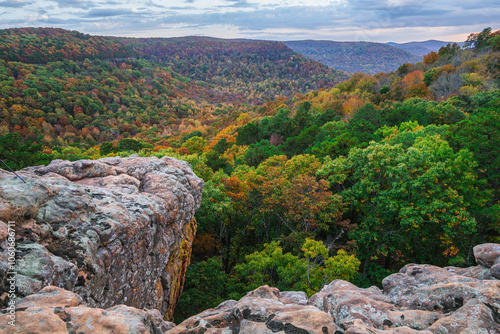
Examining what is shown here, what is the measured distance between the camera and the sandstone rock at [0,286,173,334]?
4449 mm

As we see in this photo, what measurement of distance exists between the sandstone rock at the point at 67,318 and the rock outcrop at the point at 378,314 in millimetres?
1052

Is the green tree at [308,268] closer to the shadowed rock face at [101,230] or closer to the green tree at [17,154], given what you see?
the shadowed rock face at [101,230]

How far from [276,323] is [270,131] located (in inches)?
2073

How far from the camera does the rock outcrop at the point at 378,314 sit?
18.0 feet

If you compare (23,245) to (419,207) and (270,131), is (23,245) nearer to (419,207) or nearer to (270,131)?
(419,207)

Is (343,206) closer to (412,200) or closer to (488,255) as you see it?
(412,200)

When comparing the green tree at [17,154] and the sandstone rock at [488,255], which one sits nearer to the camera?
the sandstone rock at [488,255]

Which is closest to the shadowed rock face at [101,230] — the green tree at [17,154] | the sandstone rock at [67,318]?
the sandstone rock at [67,318]

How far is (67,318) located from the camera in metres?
4.86

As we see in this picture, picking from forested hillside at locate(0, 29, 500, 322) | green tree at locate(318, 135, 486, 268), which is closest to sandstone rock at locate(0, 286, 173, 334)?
forested hillside at locate(0, 29, 500, 322)

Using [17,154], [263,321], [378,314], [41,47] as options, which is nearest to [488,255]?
[378,314]

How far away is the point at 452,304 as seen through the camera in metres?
6.52

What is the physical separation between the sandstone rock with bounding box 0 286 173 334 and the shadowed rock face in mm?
546

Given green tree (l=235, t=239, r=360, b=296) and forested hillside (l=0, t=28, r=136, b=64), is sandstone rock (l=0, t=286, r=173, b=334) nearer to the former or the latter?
green tree (l=235, t=239, r=360, b=296)
